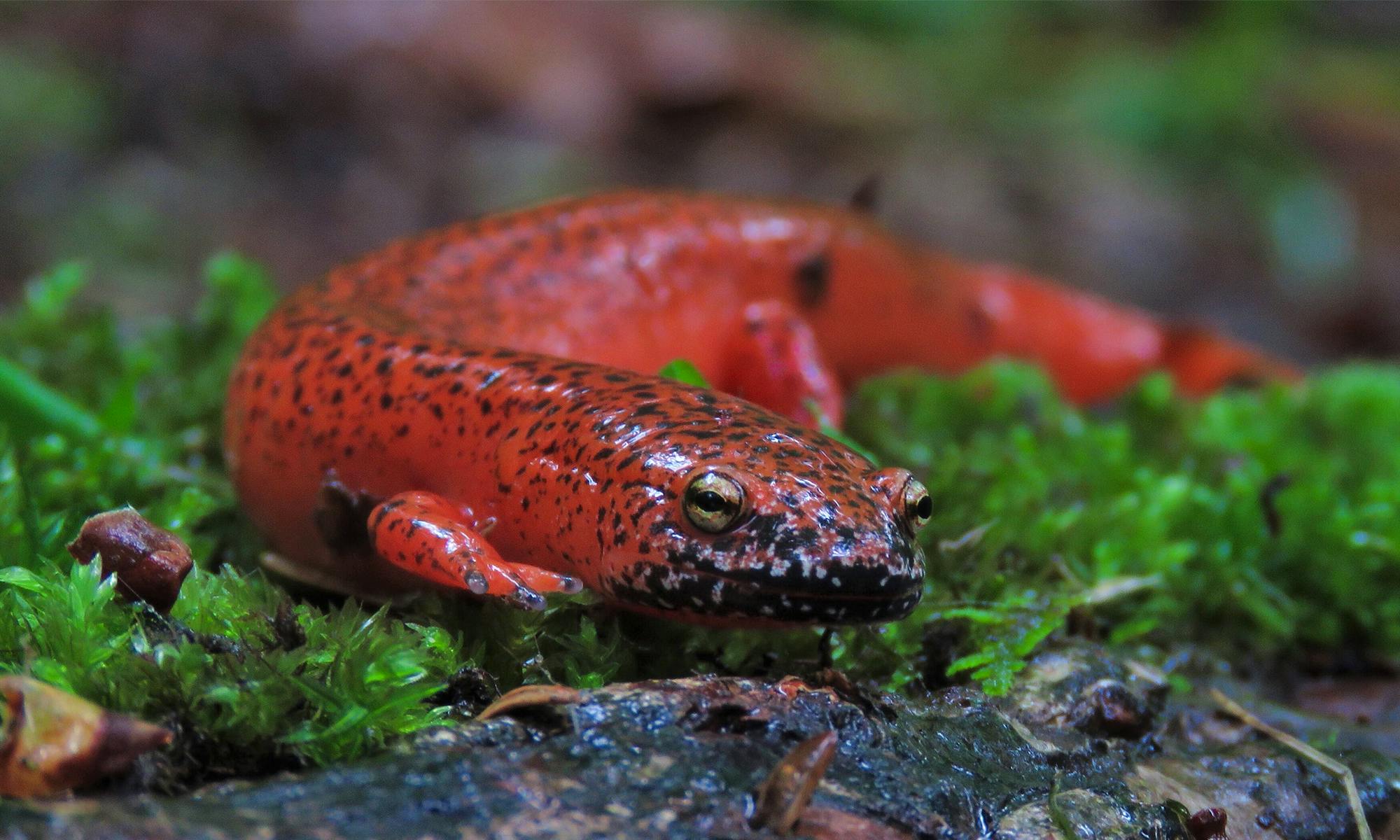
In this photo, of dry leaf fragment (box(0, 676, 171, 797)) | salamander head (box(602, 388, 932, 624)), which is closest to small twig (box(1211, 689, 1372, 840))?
salamander head (box(602, 388, 932, 624))

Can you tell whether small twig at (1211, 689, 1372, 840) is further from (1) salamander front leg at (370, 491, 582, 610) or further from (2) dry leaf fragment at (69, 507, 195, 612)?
(2) dry leaf fragment at (69, 507, 195, 612)

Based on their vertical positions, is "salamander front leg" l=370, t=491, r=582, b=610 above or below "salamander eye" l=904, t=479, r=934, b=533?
below

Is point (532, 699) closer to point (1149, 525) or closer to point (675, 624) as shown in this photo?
point (675, 624)

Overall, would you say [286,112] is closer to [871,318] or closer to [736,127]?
[736,127]

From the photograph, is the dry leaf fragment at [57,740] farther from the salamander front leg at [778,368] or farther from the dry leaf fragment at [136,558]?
the salamander front leg at [778,368]

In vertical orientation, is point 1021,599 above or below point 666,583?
below

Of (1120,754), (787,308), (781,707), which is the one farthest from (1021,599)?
(787,308)
